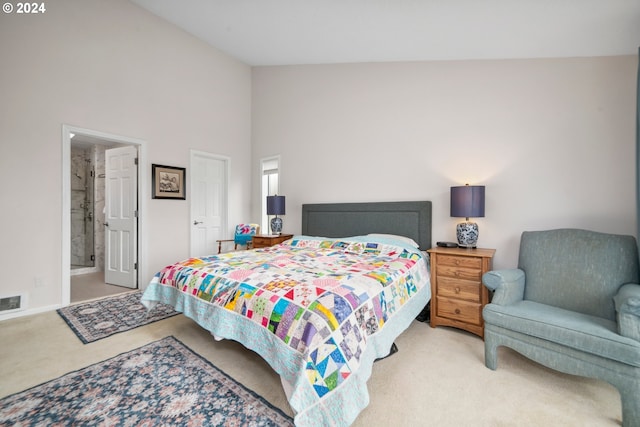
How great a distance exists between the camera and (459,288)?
2.50m

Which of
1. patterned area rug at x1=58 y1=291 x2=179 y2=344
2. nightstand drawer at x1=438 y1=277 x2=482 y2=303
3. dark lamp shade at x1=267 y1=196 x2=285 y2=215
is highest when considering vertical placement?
dark lamp shade at x1=267 y1=196 x2=285 y2=215

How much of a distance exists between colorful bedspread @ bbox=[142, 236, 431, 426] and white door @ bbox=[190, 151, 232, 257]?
2.14m

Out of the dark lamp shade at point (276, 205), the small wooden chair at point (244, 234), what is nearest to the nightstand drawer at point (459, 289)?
the dark lamp shade at point (276, 205)

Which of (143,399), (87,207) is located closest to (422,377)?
(143,399)

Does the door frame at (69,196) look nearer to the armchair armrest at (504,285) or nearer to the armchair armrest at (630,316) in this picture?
the armchair armrest at (504,285)

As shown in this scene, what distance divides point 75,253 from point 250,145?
3983mm

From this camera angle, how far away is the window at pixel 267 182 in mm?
4836

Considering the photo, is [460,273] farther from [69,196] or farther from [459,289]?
[69,196]

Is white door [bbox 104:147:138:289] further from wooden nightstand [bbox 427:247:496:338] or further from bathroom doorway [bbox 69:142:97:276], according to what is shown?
wooden nightstand [bbox 427:247:496:338]

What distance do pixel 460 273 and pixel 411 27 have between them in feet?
7.99

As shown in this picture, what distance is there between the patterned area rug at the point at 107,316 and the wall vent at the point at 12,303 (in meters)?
0.32

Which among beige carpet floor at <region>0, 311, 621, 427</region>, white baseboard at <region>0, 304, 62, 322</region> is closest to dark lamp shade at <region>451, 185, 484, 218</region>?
beige carpet floor at <region>0, 311, 621, 427</region>

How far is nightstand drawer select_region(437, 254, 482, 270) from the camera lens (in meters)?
2.42

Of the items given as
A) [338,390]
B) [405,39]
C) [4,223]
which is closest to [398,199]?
[405,39]
